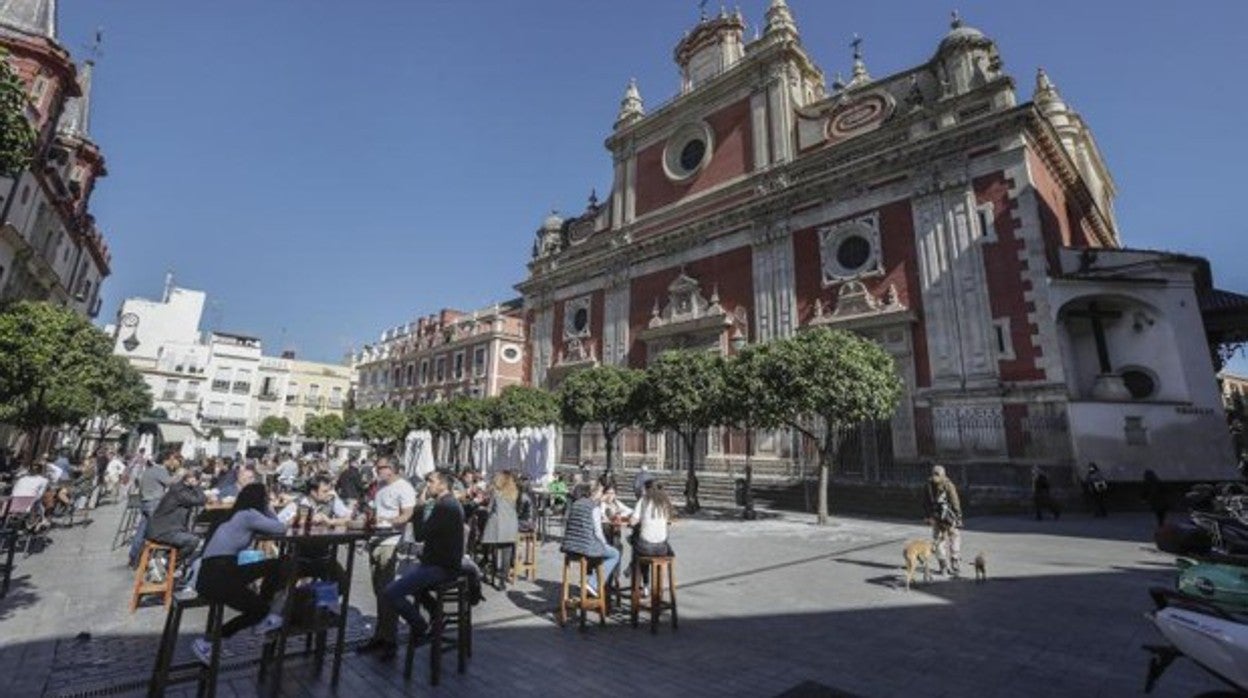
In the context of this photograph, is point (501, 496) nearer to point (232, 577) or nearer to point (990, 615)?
point (232, 577)

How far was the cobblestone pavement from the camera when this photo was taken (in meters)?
4.48

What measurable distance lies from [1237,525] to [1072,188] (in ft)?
72.2

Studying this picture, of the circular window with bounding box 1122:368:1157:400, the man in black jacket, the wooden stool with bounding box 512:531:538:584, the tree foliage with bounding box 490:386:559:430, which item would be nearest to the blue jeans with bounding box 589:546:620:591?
the man in black jacket

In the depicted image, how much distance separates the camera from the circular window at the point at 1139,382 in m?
18.2

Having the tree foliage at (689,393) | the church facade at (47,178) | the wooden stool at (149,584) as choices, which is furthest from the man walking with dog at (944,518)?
the church facade at (47,178)

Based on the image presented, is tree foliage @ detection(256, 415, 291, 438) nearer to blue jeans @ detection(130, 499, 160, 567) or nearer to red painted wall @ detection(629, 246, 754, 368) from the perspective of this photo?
red painted wall @ detection(629, 246, 754, 368)

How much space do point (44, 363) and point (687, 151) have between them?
25515 millimetres

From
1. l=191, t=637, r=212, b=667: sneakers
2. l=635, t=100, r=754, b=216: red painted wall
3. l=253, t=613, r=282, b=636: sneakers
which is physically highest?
l=635, t=100, r=754, b=216: red painted wall

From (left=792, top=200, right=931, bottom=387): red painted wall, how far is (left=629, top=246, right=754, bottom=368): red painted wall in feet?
7.55

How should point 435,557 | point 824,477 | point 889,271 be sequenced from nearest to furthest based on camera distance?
point 435,557 < point 824,477 < point 889,271

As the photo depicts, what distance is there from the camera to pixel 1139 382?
727 inches

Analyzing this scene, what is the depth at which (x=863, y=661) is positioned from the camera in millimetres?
5020

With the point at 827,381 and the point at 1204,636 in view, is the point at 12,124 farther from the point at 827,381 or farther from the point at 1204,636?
the point at 827,381

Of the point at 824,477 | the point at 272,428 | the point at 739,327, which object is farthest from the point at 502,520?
the point at 272,428
